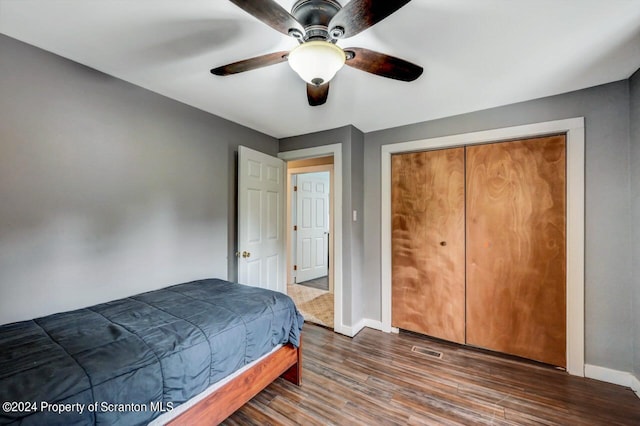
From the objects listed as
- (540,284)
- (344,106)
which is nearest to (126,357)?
(344,106)

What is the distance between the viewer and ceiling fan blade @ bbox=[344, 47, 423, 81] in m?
1.35

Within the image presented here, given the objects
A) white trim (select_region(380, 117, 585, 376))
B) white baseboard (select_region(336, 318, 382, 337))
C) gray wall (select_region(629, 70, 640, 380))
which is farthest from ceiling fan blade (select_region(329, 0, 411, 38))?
white baseboard (select_region(336, 318, 382, 337))

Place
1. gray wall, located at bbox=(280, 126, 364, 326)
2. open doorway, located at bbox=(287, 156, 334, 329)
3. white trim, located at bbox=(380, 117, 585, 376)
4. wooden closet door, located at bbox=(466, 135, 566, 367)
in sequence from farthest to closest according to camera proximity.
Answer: open doorway, located at bbox=(287, 156, 334, 329)
gray wall, located at bbox=(280, 126, 364, 326)
wooden closet door, located at bbox=(466, 135, 566, 367)
white trim, located at bbox=(380, 117, 585, 376)

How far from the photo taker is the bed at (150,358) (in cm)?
99

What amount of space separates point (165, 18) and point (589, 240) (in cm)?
335

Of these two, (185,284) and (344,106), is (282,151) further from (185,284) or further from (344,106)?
(185,284)

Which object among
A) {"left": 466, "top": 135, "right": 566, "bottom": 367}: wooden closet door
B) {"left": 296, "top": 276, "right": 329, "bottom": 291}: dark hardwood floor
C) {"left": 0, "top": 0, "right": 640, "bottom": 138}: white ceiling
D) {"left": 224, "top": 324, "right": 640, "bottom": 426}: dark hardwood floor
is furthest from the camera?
{"left": 296, "top": 276, "right": 329, "bottom": 291}: dark hardwood floor

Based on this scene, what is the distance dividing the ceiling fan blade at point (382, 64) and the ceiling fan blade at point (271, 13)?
313mm

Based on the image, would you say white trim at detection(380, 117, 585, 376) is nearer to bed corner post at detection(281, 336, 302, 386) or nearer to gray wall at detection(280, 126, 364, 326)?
gray wall at detection(280, 126, 364, 326)

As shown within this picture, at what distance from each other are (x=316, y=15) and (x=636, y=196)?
2598 millimetres

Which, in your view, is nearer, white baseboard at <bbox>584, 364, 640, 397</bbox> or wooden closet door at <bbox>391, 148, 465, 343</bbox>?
white baseboard at <bbox>584, 364, 640, 397</bbox>

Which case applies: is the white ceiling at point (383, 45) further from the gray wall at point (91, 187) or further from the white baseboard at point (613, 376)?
the white baseboard at point (613, 376)

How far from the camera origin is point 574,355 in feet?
7.15

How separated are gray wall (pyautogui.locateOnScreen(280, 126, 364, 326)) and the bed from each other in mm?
1016
